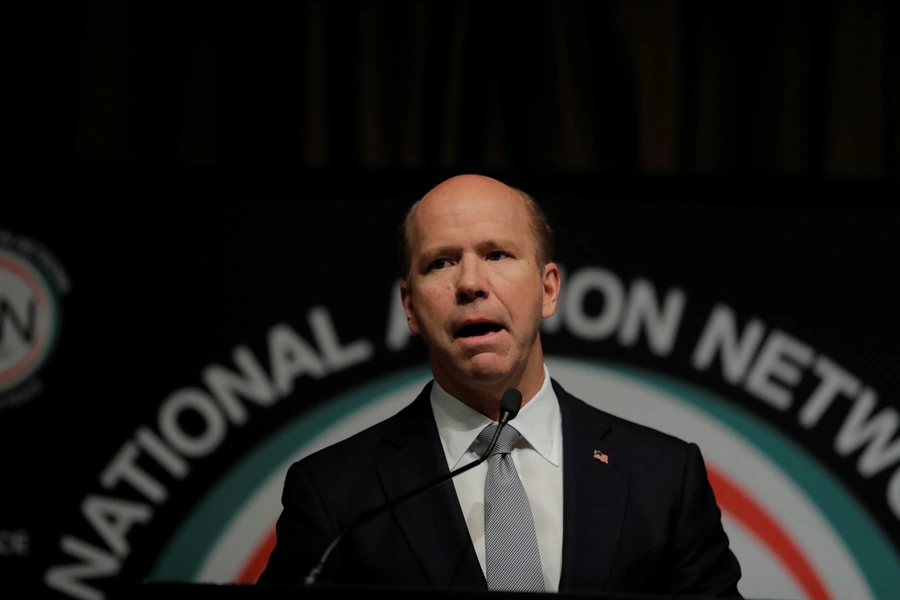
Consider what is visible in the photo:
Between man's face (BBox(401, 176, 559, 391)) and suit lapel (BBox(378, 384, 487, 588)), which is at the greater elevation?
man's face (BBox(401, 176, 559, 391))

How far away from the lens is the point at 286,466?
2543 mm

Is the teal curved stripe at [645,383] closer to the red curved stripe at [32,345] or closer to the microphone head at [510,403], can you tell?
the red curved stripe at [32,345]

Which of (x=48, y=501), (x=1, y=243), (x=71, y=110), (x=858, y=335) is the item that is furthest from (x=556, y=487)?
(x=71, y=110)

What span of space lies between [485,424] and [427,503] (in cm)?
21

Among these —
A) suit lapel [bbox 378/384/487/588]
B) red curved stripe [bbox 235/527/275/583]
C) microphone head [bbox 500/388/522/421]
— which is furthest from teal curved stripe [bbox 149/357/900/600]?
microphone head [bbox 500/388/522/421]

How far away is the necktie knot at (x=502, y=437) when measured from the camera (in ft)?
6.12

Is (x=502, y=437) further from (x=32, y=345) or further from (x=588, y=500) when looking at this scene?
(x=32, y=345)

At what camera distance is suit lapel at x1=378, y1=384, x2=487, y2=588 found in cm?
175

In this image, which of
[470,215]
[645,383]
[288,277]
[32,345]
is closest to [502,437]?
[470,215]

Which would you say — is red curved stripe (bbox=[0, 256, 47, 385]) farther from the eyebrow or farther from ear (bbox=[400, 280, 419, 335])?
the eyebrow

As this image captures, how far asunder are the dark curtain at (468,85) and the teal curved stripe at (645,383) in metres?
0.75

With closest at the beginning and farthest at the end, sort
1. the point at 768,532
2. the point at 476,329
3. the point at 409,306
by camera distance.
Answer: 1. the point at 476,329
2. the point at 409,306
3. the point at 768,532

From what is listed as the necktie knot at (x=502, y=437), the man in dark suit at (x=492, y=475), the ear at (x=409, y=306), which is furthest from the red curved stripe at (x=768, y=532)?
the ear at (x=409, y=306)

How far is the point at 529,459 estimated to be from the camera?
6.24 ft
